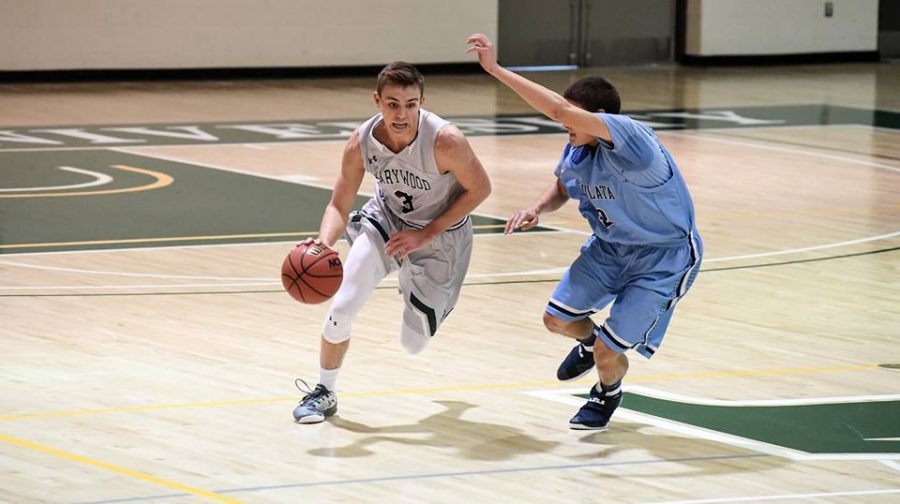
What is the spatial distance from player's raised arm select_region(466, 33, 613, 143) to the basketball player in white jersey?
0.44m

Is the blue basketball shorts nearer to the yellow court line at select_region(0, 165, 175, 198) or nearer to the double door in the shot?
the yellow court line at select_region(0, 165, 175, 198)

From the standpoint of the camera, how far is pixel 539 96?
229 inches

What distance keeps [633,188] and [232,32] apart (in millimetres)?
16133

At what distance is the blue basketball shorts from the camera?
6277 mm

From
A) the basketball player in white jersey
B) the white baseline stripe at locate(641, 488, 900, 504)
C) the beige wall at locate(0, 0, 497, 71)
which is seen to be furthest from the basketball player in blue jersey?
the beige wall at locate(0, 0, 497, 71)

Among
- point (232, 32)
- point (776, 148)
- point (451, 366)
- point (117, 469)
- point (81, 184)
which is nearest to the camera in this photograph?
point (117, 469)

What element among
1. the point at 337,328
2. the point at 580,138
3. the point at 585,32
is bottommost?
the point at 585,32

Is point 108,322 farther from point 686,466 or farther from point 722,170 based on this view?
point 722,170

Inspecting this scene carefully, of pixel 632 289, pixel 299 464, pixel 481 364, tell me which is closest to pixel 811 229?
pixel 481 364

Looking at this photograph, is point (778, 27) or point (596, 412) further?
point (778, 27)

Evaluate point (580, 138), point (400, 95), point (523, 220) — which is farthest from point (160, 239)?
point (580, 138)

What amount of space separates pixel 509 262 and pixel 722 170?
485 cm

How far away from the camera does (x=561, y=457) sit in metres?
5.96

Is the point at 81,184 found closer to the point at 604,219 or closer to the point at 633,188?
the point at 604,219
